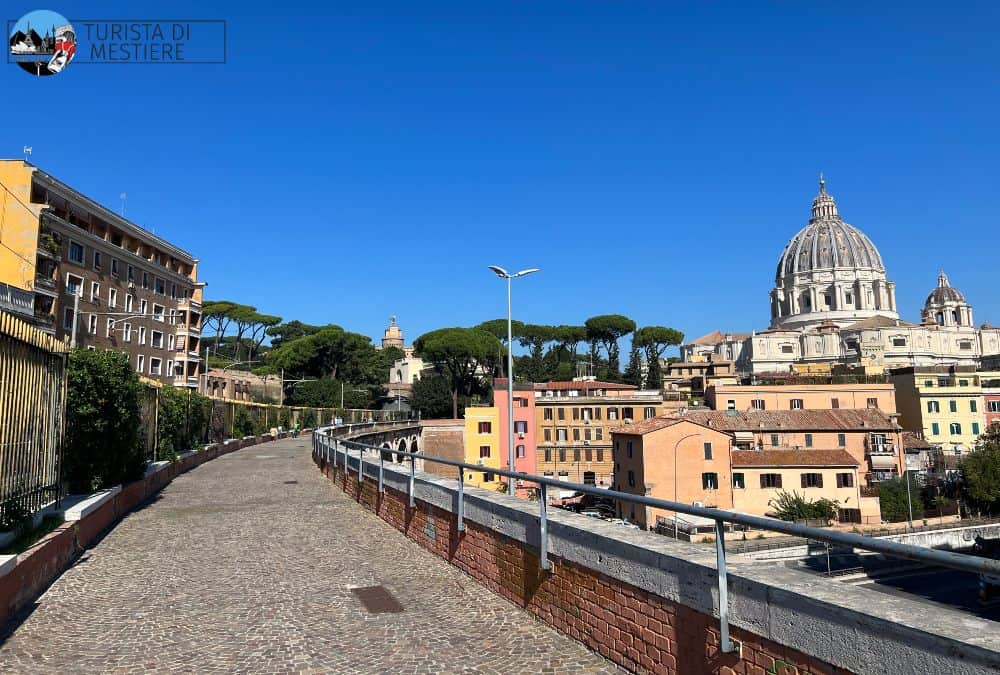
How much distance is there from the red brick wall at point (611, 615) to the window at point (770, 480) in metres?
40.3

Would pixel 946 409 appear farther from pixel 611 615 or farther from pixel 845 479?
pixel 611 615

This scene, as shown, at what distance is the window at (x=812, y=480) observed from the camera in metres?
43.1

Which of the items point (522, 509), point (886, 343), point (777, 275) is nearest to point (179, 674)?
point (522, 509)

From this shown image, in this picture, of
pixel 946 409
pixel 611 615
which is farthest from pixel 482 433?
pixel 611 615

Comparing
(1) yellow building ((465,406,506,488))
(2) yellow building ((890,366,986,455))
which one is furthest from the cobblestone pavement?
(2) yellow building ((890,366,986,455))

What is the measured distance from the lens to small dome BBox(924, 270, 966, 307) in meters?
120

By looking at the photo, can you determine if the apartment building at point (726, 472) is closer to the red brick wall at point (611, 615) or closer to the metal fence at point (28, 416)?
the red brick wall at point (611, 615)

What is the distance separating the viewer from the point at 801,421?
49031 millimetres

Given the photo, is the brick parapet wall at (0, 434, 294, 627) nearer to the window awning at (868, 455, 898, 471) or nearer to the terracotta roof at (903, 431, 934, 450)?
the window awning at (868, 455, 898, 471)

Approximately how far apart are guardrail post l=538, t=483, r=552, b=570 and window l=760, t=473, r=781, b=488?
41.9 meters

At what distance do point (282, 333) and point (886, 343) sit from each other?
9630 centimetres

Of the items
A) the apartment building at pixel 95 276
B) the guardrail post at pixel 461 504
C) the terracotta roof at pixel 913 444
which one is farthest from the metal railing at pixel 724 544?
the terracotta roof at pixel 913 444

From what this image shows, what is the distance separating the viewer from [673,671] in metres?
4.02

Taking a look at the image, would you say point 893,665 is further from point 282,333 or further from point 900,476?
point 282,333
